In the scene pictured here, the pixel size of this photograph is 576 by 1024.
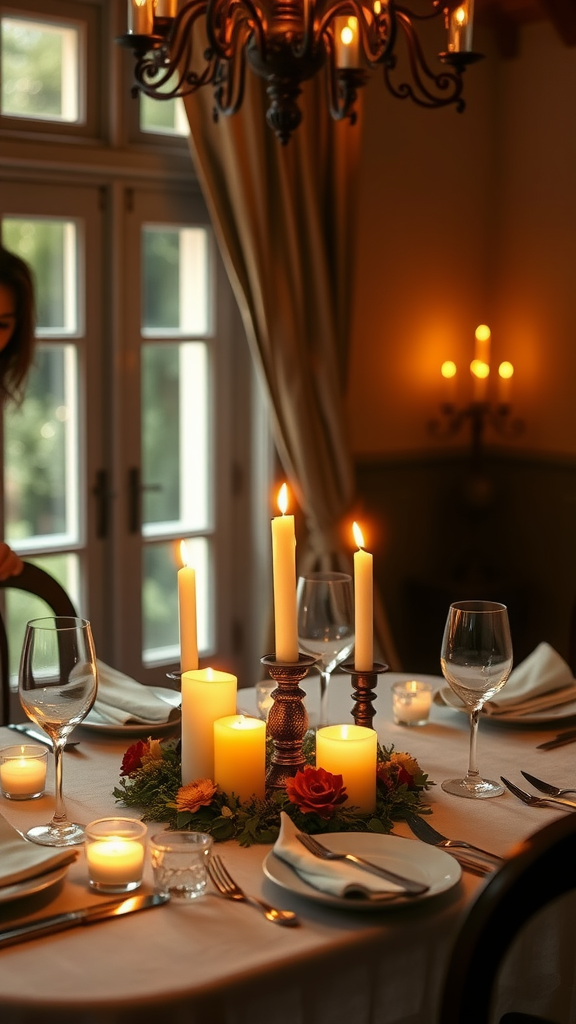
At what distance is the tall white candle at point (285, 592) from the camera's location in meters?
1.37

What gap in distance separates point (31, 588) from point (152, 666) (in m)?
1.50

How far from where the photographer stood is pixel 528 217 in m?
3.96

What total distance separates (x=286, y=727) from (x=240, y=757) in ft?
0.27

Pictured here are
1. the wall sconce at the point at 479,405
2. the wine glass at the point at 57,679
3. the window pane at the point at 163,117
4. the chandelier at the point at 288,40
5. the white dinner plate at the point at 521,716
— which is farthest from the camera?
the wall sconce at the point at 479,405

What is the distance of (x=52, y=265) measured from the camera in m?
3.24

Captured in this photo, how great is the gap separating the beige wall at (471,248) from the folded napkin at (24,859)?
2.69 meters

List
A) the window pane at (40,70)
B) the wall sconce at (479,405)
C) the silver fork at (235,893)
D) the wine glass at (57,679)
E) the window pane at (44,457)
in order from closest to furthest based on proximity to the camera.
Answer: the silver fork at (235,893) < the wine glass at (57,679) < the window pane at (40,70) < the window pane at (44,457) < the wall sconce at (479,405)

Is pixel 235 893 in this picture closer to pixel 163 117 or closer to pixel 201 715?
pixel 201 715

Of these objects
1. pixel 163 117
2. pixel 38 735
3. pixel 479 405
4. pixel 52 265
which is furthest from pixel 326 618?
pixel 479 405

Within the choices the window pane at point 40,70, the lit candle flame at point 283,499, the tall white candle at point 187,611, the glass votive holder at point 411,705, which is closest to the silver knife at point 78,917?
the tall white candle at point 187,611

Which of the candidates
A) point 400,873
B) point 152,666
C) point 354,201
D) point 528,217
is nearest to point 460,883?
point 400,873

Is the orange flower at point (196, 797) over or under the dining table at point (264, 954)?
over

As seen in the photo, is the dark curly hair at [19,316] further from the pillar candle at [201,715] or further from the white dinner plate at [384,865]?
the white dinner plate at [384,865]

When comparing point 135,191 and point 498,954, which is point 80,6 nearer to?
point 135,191
